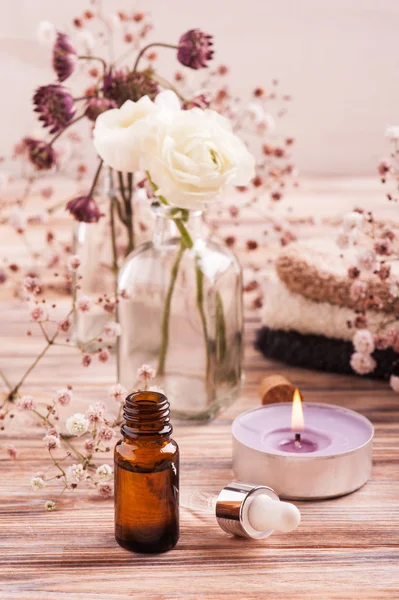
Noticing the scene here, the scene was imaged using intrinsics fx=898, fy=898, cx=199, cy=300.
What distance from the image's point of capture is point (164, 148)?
2.83ft

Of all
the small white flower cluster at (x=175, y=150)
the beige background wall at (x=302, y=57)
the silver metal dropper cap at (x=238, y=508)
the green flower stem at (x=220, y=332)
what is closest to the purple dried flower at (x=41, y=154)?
the small white flower cluster at (x=175, y=150)

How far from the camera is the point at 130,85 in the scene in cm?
103

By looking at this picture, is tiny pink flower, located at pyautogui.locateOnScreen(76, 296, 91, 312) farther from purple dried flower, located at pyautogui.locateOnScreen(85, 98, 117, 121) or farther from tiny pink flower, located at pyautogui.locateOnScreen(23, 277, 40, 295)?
purple dried flower, located at pyautogui.locateOnScreen(85, 98, 117, 121)

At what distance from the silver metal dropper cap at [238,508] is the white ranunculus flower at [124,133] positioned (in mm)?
346

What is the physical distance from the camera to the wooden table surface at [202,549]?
668 mm

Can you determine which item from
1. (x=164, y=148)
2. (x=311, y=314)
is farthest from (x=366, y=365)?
(x=164, y=148)

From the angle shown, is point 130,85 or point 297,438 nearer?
point 297,438

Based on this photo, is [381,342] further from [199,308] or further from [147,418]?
[147,418]

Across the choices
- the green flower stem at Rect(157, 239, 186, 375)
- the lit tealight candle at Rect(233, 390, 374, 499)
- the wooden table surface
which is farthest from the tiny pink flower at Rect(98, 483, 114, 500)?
the green flower stem at Rect(157, 239, 186, 375)

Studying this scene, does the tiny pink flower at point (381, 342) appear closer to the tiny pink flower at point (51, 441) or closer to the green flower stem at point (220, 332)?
the green flower stem at point (220, 332)

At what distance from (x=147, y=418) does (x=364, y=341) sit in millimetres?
417

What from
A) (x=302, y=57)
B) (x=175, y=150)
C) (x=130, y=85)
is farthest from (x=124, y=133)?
(x=302, y=57)

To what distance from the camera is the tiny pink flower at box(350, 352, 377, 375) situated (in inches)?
42.1

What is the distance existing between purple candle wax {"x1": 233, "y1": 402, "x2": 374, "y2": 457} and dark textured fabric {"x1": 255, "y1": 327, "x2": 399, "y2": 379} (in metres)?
0.21
